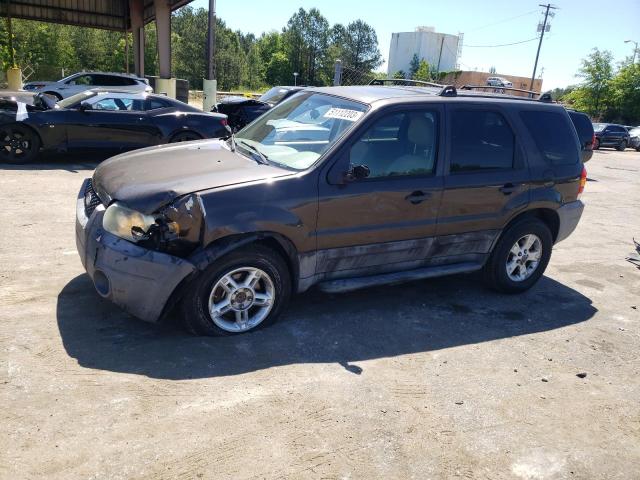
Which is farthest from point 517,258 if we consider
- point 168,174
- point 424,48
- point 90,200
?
point 424,48

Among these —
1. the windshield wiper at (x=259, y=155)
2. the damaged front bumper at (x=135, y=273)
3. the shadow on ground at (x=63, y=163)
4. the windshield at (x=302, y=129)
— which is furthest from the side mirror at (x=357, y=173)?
the shadow on ground at (x=63, y=163)

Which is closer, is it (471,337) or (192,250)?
(192,250)

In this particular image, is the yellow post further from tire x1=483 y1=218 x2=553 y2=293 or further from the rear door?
Answer: tire x1=483 y1=218 x2=553 y2=293

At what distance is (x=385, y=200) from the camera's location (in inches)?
168

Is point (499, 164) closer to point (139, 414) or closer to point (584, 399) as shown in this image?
point (584, 399)

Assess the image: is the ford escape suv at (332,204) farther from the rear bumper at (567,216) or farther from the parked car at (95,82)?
the parked car at (95,82)

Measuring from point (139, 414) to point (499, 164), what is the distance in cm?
359

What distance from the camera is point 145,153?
4.69 meters

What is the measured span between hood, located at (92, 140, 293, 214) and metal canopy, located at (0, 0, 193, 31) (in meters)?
19.6

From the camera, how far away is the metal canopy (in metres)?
22.4

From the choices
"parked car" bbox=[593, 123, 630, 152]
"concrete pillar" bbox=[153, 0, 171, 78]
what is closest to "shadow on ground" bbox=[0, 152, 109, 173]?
"concrete pillar" bbox=[153, 0, 171, 78]

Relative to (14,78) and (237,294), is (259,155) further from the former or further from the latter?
(14,78)

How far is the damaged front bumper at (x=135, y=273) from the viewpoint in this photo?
3.54 meters

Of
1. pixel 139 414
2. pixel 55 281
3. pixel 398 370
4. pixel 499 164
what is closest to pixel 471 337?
pixel 398 370
